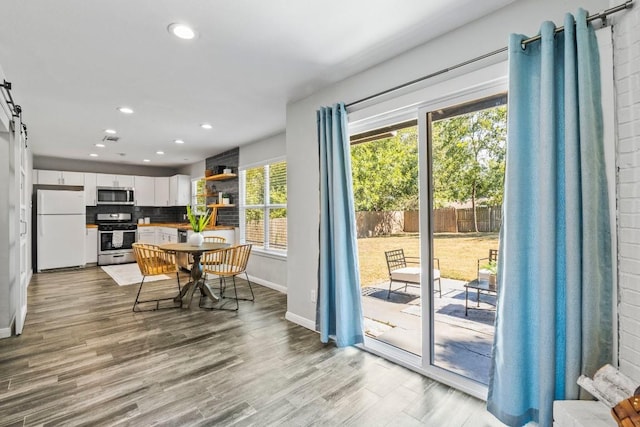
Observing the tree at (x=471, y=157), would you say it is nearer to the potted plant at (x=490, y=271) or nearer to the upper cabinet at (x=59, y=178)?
the potted plant at (x=490, y=271)

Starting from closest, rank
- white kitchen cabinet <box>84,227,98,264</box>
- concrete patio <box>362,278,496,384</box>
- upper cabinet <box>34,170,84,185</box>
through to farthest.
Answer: concrete patio <box>362,278,496,384</box>, upper cabinet <box>34,170,84,185</box>, white kitchen cabinet <box>84,227,98,264</box>

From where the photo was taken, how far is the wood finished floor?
1893 mm

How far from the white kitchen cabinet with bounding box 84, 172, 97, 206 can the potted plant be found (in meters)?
7.82

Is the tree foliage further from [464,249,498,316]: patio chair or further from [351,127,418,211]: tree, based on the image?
[464,249,498,316]: patio chair

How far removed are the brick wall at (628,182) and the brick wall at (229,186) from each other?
17.0 ft

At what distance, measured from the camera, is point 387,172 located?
2.81 meters

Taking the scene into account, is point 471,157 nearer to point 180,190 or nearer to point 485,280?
point 485,280

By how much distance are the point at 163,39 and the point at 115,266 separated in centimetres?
614

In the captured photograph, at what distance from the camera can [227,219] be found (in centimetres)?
613

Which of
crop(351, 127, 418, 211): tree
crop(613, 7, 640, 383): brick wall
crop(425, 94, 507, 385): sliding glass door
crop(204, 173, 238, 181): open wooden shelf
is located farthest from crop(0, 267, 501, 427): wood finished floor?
crop(204, 173, 238, 181): open wooden shelf

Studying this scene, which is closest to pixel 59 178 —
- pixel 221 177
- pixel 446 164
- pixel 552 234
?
pixel 221 177

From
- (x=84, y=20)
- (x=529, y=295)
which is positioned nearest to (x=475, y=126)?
(x=529, y=295)

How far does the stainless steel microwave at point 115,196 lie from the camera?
711 centimetres

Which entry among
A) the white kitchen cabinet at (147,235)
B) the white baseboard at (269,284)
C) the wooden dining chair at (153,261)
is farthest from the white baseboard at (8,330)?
the white kitchen cabinet at (147,235)
